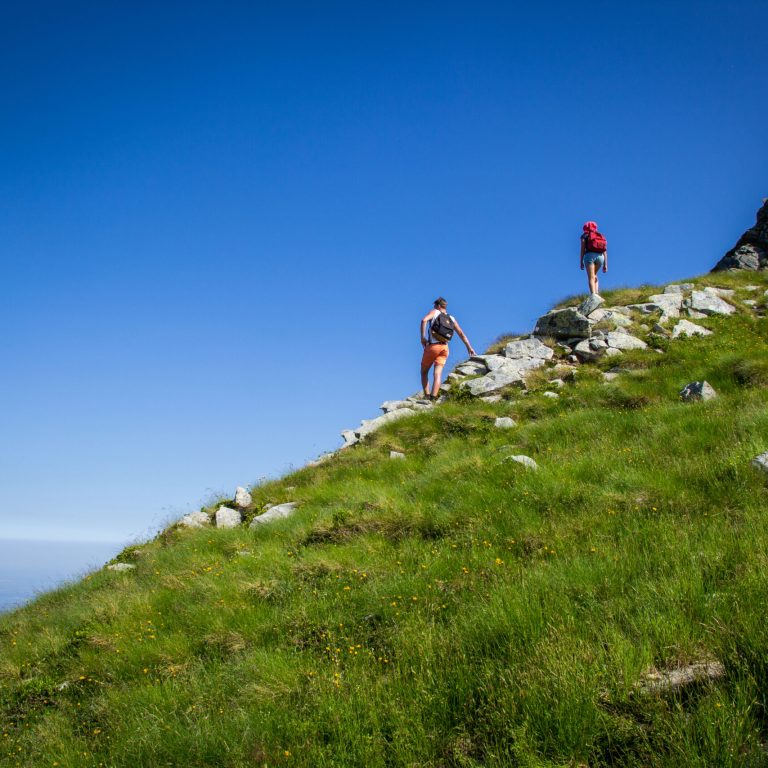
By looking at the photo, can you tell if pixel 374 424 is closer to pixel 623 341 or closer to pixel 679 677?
pixel 623 341

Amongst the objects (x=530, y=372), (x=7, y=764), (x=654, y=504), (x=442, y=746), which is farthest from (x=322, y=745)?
(x=530, y=372)

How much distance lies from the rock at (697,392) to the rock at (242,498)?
973cm

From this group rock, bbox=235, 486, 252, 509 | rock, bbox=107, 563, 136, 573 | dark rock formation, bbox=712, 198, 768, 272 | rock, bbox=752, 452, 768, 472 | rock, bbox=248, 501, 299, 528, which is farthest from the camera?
dark rock formation, bbox=712, 198, 768, 272

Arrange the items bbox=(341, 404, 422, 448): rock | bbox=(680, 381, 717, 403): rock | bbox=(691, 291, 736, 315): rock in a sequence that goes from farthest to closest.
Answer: bbox=(691, 291, 736, 315): rock → bbox=(341, 404, 422, 448): rock → bbox=(680, 381, 717, 403): rock

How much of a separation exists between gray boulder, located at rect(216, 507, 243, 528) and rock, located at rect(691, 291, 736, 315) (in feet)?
50.9

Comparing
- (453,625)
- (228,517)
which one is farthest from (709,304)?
(453,625)

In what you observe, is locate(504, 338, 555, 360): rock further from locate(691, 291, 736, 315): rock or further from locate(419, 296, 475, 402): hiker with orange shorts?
locate(691, 291, 736, 315): rock

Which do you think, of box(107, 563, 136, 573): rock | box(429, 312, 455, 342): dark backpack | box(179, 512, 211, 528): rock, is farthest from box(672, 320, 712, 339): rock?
box(107, 563, 136, 573): rock

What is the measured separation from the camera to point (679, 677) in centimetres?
370

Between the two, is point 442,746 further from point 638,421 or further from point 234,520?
point 234,520

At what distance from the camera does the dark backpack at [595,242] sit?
63.1ft

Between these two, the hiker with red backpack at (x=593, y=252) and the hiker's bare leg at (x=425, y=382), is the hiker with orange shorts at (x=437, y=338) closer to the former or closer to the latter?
the hiker's bare leg at (x=425, y=382)

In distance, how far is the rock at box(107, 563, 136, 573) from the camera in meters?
10.6

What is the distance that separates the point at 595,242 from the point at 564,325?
3.67 meters
